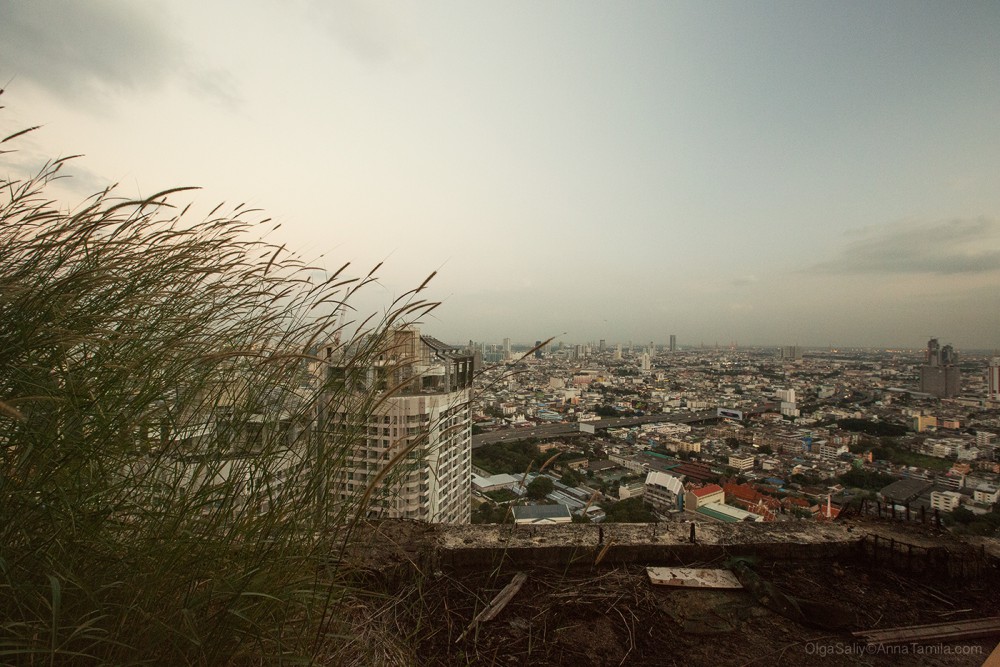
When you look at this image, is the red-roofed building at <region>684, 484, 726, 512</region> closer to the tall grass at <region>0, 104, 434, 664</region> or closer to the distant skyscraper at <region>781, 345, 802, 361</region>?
the tall grass at <region>0, 104, 434, 664</region>

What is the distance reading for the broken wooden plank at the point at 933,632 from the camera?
1323 mm

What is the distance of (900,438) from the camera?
7.36 metres

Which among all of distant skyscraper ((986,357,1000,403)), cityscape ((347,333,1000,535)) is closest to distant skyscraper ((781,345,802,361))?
cityscape ((347,333,1000,535))

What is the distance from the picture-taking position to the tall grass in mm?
738

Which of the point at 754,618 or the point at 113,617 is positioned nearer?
the point at 113,617

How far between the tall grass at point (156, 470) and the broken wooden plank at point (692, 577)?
4.13ft

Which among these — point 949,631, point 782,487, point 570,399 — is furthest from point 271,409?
point 570,399

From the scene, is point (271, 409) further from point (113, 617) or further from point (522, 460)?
point (522, 460)

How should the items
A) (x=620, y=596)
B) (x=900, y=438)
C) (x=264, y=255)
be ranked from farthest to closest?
(x=900, y=438) < (x=264, y=255) < (x=620, y=596)

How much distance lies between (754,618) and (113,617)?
193 cm

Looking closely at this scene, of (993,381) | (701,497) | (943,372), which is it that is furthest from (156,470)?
(943,372)

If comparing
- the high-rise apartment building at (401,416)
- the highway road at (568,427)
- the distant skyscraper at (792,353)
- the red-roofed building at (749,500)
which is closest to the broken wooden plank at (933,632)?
the high-rise apartment building at (401,416)

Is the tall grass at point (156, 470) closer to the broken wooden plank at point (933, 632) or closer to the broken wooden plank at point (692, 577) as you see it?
the broken wooden plank at point (692, 577)

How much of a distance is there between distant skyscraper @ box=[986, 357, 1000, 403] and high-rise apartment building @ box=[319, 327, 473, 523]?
9.17 meters
